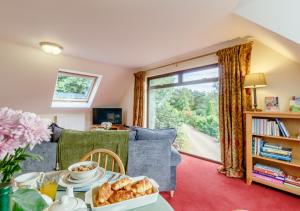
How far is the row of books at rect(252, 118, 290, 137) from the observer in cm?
257

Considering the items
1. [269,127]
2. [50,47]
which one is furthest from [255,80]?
[50,47]

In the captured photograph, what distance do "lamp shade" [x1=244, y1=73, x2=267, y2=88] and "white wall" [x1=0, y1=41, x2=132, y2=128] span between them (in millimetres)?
3452

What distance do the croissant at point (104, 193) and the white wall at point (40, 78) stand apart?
3956 mm

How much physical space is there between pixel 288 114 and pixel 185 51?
2.24 metres

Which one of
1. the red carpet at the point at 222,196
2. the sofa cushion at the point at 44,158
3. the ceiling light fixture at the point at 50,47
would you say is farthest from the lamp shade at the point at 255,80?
the ceiling light fixture at the point at 50,47

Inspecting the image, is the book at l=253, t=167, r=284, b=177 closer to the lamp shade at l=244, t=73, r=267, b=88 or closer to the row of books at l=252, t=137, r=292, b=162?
the row of books at l=252, t=137, r=292, b=162

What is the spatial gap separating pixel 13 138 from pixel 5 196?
16 cm

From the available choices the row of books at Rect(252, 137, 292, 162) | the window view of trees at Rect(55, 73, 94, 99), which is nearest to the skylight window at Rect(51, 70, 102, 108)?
the window view of trees at Rect(55, 73, 94, 99)

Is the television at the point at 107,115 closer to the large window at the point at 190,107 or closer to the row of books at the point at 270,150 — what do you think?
the large window at the point at 190,107

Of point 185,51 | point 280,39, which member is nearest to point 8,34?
point 185,51

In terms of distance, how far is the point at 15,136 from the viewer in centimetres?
50

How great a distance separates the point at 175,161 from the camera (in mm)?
2385

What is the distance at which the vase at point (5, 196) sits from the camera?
49 cm

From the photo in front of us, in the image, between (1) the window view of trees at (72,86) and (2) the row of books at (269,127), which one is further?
(1) the window view of trees at (72,86)
